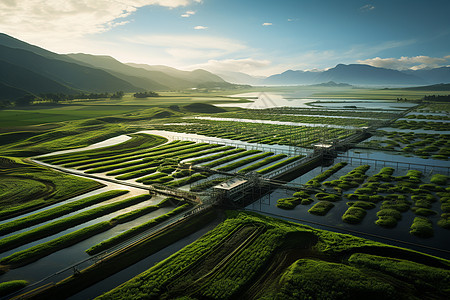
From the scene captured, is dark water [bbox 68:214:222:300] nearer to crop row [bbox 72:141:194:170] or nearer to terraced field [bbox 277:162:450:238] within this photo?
terraced field [bbox 277:162:450:238]

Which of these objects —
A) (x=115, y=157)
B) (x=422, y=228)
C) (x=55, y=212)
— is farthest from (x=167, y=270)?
(x=115, y=157)

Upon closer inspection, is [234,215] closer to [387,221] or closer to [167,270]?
[167,270]

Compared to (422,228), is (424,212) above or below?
above

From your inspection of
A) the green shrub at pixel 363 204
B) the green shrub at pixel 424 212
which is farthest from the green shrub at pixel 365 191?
the green shrub at pixel 424 212

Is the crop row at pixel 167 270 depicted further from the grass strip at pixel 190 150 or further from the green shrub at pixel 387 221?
the grass strip at pixel 190 150

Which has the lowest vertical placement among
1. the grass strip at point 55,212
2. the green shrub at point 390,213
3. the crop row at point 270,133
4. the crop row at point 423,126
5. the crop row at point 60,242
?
the crop row at point 60,242

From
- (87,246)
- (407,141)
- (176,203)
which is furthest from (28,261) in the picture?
(407,141)
